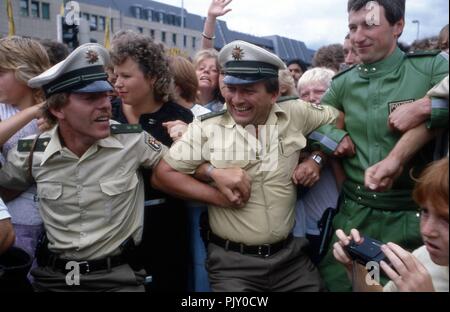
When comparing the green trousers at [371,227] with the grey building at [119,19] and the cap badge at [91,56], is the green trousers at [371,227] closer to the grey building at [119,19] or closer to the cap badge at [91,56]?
the cap badge at [91,56]

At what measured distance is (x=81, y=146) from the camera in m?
2.53

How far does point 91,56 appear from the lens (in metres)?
2.55

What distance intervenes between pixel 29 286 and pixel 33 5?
3271 centimetres

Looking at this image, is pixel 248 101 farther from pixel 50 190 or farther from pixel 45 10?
pixel 45 10

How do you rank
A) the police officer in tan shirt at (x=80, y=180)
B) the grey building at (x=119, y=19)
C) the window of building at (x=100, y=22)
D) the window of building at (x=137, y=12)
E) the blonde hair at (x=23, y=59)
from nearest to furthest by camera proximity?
the police officer in tan shirt at (x=80, y=180) < the blonde hair at (x=23, y=59) < the grey building at (x=119, y=19) < the window of building at (x=100, y=22) < the window of building at (x=137, y=12)

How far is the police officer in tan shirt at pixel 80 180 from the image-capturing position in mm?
2459

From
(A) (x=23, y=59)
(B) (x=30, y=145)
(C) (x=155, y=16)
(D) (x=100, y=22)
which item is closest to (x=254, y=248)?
(B) (x=30, y=145)

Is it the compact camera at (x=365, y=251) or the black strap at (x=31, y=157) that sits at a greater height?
the black strap at (x=31, y=157)

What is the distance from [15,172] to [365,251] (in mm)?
1938

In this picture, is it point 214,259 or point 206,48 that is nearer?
point 214,259

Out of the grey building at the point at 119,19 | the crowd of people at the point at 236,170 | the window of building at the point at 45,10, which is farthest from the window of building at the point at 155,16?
the crowd of people at the point at 236,170

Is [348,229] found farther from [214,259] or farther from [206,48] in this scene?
[206,48]

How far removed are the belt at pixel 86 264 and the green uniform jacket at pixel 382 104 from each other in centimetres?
138
